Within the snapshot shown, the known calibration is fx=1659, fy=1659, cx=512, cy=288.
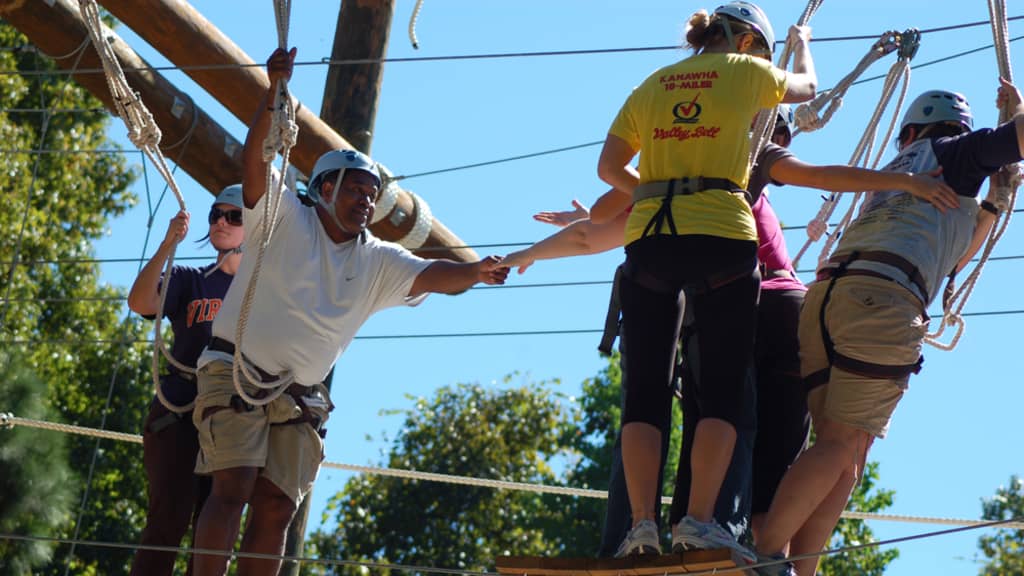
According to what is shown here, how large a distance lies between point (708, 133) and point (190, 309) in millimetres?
1781

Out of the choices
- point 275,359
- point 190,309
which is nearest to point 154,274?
point 190,309

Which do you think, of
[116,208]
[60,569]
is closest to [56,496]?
[60,569]

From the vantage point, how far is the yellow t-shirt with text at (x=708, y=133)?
4.02m

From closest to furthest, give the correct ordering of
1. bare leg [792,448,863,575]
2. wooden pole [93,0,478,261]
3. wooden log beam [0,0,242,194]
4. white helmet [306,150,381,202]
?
bare leg [792,448,863,575], white helmet [306,150,381,202], wooden pole [93,0,478,261], wooden log beam [0,0,242,194]

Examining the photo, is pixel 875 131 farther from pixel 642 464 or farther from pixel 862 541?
pixel 862 541

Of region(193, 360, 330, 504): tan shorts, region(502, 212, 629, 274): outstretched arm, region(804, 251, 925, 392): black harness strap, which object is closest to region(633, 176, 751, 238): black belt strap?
region(804, 251, 925, 392): black harness strap

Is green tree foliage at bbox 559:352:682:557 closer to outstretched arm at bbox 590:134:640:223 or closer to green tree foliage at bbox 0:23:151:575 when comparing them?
green tree foliage at bbox 0:23:151:575

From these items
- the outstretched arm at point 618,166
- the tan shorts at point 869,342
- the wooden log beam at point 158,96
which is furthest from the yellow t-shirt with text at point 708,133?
the wooden log beam at point 158,96

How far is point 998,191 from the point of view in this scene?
177 inches

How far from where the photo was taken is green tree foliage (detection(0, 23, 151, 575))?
55.6ft

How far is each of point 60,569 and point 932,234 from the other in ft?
46.9

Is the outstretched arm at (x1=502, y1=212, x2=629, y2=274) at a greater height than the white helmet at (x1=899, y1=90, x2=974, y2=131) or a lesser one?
lesser

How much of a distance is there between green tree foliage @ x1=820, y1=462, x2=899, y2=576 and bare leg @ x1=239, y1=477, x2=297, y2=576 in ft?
48.8

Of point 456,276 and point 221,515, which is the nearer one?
point 221,515
